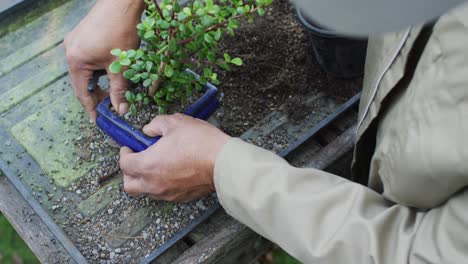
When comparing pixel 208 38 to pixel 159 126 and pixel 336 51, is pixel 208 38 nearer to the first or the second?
pixel 159 126

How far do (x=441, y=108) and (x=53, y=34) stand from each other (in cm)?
158

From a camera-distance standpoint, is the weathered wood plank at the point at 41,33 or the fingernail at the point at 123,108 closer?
the fingernail at the point at 123,108

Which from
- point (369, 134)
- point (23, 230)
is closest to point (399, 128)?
point (369, 134)

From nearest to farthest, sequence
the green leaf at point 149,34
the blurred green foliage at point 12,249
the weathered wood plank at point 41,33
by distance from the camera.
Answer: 1. the green leaf at point 149,34
2. the weathered wood plank at point 41,33
3. the blurred green foliage at point 12,249

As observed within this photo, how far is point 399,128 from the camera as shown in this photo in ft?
3.53

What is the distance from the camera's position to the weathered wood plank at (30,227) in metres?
1.55

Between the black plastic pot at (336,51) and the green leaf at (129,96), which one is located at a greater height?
the green leaf at (129,96)

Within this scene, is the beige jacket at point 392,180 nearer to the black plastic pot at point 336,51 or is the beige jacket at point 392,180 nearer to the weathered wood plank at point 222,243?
the weathered wood plank at point 222,243

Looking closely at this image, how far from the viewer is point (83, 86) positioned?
64.1 inches

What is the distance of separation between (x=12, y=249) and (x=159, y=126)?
3.80 feet

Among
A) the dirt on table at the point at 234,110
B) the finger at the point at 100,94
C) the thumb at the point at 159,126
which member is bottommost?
the dirt on table at the point at 234,110

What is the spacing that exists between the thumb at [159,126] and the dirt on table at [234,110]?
0.10m

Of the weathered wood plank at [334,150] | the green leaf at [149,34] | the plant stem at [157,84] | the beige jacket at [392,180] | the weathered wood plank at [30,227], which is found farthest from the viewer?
the weathered wood plank at [334,150]

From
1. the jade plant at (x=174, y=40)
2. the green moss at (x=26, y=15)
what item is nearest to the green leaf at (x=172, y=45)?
the jade plant at (x=174, y=40)
